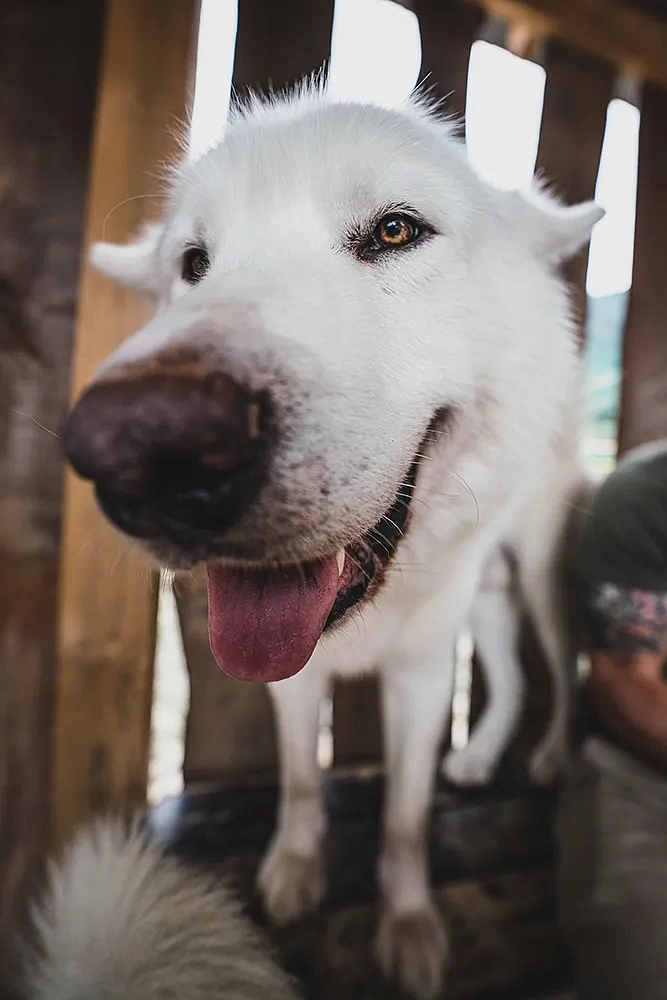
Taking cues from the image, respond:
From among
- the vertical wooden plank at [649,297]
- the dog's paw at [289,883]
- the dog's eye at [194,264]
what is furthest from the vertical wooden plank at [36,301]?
the vertical wooden plank at [649,297]

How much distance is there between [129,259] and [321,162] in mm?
190

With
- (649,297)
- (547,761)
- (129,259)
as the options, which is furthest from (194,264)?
(547,761)

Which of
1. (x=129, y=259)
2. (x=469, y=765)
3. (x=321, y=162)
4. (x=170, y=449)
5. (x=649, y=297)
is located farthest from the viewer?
(x=469, y=765)

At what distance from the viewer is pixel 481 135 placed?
0.50 metres

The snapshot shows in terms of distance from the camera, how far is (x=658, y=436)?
70cm

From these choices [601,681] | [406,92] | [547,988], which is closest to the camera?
[406,92]

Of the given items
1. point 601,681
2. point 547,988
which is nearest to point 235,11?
point 601,681

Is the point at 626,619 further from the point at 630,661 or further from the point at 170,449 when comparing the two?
the point at 170,449

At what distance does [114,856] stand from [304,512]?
0.35 metres

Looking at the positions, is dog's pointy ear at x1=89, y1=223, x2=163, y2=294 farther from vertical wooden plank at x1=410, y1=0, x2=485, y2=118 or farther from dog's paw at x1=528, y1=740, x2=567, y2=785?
dog's paw at x1=528, y1=740, x2=567, y2=785

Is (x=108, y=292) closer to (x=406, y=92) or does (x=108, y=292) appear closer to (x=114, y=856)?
(x=406, y=92)

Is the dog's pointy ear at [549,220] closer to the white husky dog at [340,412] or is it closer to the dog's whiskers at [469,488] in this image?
the white husky dog at [340,412]

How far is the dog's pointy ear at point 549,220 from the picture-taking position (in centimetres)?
55

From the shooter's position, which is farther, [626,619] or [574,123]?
[626,619]
